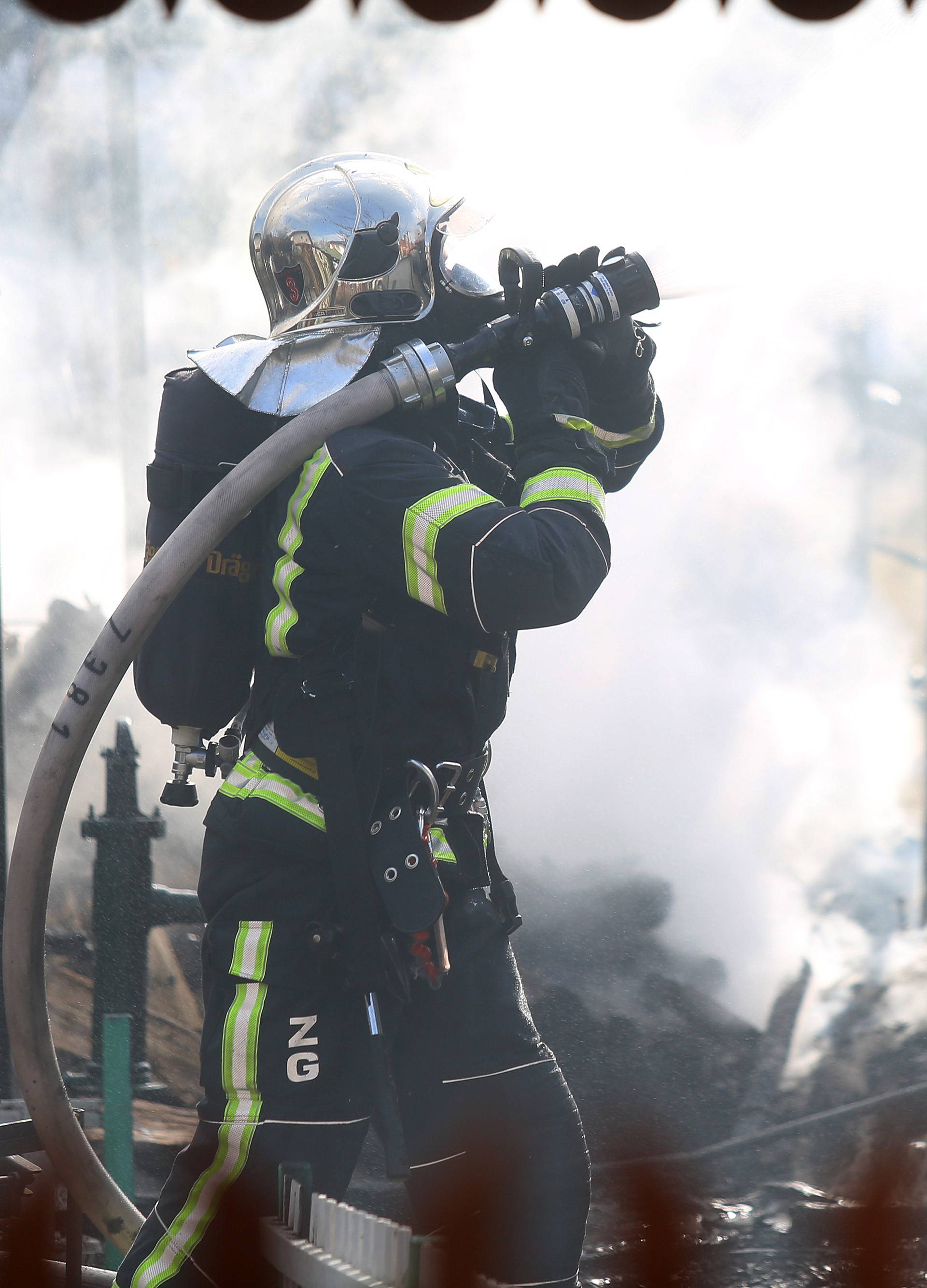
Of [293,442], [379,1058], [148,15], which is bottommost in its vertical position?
[379,1058]

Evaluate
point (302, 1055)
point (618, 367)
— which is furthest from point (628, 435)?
point (302, 1055)

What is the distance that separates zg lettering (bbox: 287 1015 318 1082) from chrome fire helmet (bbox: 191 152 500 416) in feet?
3.37

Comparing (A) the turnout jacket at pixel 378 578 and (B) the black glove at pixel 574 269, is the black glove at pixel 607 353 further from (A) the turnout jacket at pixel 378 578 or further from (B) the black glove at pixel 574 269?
(A) the turnout jacket at pixel 378 578

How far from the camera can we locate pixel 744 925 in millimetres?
5359

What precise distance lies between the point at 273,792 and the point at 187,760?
1.04ft

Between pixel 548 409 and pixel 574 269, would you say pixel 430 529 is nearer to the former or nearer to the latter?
pixel 548 409

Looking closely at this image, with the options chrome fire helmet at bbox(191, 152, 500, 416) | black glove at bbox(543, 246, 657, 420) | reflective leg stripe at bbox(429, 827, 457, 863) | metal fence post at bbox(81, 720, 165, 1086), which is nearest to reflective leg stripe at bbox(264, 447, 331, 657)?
chrome fire helmet at bbox(191, 152, 500, 416)

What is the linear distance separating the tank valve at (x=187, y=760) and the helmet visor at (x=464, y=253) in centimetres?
97

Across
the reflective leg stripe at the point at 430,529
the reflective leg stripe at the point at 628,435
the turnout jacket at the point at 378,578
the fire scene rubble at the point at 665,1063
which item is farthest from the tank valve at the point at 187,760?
the fire scene rubble at the point at 665,1063

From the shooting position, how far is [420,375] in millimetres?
2102

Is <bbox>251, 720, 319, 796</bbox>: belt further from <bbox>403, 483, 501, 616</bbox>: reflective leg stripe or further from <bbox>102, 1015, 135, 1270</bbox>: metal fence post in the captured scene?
<bbox>102, 1015, 135, 1270</bbox>: metal fence post

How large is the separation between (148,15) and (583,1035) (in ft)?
14.4

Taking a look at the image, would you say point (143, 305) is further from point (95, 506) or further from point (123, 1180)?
point (123, 1180)

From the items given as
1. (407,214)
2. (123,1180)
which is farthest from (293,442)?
(123,1180)
